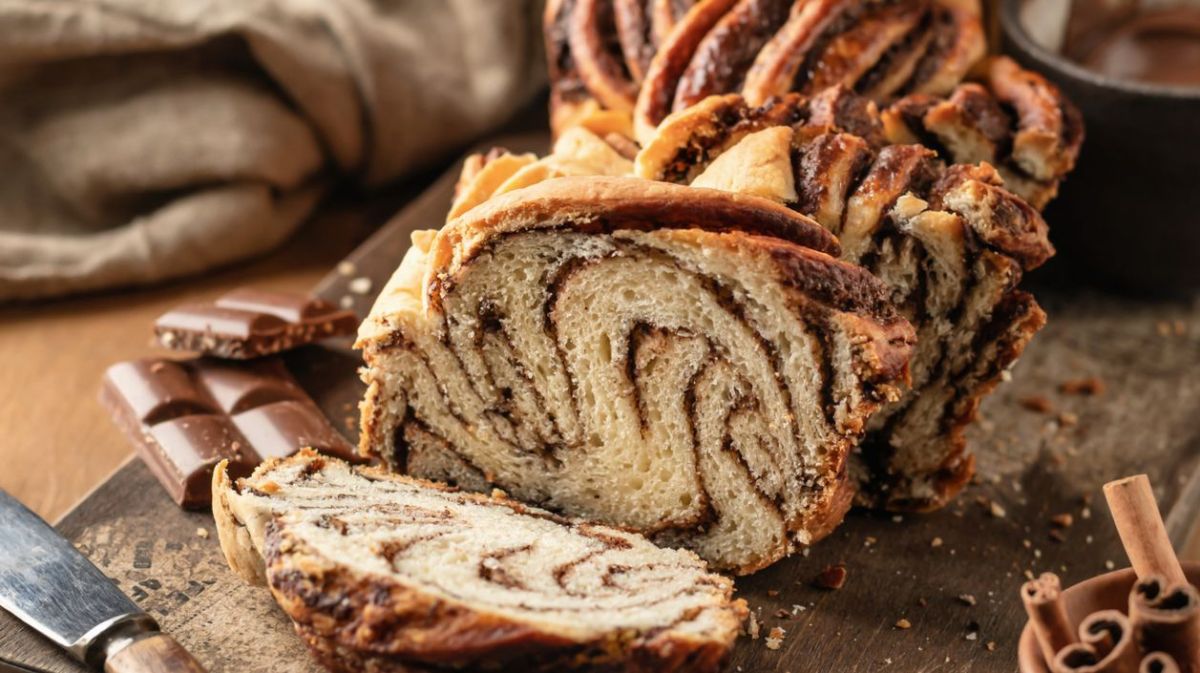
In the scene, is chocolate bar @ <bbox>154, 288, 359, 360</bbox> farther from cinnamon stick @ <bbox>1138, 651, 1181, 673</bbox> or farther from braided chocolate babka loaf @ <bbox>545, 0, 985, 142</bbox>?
cinnamon stick @ <bbox>1138, 651, 1181, 673</bbox>

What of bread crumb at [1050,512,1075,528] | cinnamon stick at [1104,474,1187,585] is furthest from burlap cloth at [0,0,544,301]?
cinnamon stick at [1104,474,1187,585]

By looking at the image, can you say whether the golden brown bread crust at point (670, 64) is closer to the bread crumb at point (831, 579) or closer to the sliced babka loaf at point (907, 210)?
the sliced babka loaf at point (907, 210)

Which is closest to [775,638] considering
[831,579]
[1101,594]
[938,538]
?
[831,579]

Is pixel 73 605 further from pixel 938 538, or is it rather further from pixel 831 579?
pixel 938 538

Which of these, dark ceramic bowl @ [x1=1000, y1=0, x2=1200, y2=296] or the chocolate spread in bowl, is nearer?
dark ceramic bowl @ [x1=1000, y1=0, x2=1200, y2=296]

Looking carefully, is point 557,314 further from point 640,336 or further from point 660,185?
point 660,185
